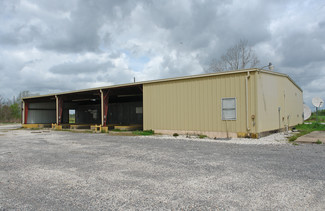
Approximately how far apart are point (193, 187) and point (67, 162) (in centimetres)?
410

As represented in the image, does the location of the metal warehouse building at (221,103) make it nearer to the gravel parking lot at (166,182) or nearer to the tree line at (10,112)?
the gravel parking lot at (166,182)

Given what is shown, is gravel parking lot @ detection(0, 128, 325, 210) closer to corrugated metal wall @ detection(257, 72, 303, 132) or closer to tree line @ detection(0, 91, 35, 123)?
corrugated metal wall @ detection(257, 72, 303, 132)

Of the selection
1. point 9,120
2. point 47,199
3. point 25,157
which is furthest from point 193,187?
point 9,120

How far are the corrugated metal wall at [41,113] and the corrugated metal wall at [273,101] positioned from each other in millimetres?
24470

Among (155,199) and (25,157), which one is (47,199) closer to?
(155,199)

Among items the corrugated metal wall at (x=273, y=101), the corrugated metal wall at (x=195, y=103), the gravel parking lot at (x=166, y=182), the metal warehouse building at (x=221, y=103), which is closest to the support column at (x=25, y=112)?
the metal warehouse building at (x=221, y=103)

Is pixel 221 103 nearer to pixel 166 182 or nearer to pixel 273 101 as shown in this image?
pixel 273 101

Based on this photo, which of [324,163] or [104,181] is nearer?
[104,181]

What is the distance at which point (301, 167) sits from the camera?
18.9 ft

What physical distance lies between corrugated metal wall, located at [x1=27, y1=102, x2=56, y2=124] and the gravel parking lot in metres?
21.6

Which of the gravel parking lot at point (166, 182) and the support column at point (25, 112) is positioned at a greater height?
the support column at point (25, 112)

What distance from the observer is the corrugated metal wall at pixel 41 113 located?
26.8 metres

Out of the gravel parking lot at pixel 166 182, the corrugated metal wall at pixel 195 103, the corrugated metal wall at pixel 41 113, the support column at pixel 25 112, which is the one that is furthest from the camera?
the corrugated metal wall at pixel 41 113

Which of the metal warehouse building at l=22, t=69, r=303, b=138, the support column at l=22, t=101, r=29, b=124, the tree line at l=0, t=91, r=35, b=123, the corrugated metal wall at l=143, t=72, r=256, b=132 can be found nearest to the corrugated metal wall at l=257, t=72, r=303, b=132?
the metal warehouse building at l=22, t=69, r=303, b=138
